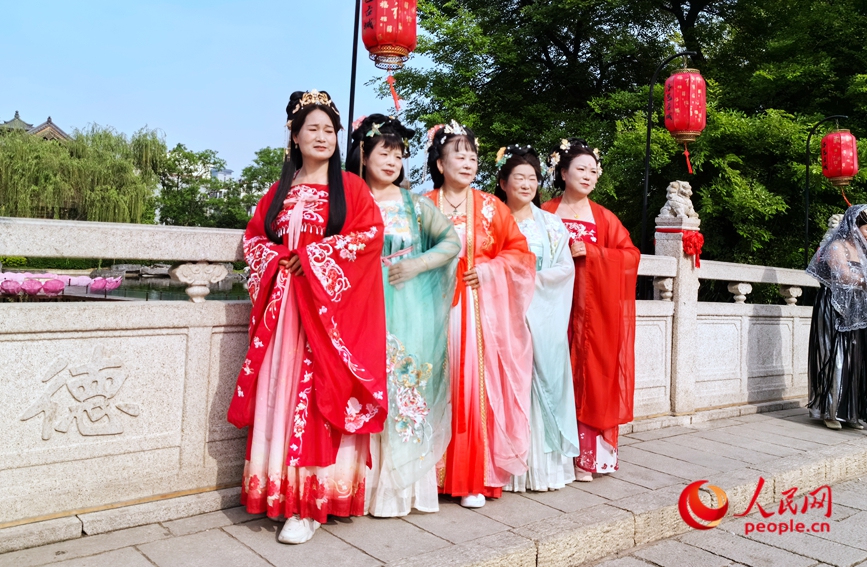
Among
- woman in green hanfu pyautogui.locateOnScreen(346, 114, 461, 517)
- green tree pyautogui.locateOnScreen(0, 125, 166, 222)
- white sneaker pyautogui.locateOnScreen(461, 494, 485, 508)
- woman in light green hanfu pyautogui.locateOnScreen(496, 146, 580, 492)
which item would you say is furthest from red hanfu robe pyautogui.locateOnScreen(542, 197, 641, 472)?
green tree pyautogui.locateOnScreen(0, 125, 166, 222)

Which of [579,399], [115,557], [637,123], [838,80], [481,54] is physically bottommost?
[115,557]

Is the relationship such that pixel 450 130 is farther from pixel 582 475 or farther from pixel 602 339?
pixel 582 475

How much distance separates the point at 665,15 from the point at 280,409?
14732 millimetres

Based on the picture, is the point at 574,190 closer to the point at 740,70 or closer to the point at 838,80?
the point at 838,80

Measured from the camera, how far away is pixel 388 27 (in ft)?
18.2

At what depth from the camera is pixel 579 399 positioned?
3992mm

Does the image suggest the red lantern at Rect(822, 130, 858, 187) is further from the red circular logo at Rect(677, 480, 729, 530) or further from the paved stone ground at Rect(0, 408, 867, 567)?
the red circular logo at Rect(677, 480, 729, 530)

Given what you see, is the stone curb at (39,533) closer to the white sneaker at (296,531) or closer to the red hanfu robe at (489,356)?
the white sneaker at (296,531)

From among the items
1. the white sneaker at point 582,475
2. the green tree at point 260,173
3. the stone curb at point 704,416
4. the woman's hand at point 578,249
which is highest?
the green tree at point 260,173

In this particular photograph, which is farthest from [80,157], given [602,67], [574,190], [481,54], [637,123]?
[574,190]

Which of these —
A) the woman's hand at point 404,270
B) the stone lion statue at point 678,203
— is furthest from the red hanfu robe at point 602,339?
the stone lion statue at point 678,203

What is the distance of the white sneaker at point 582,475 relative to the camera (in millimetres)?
3844

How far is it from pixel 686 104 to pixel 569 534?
276 inches

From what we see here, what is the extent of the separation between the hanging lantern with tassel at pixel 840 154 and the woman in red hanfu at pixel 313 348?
872cm
